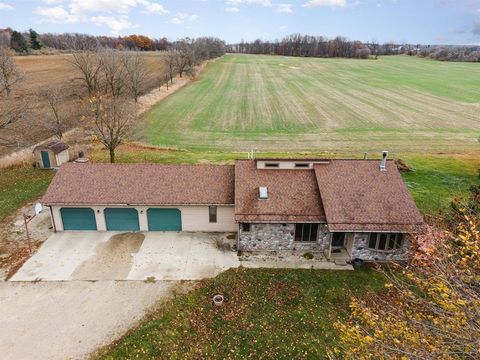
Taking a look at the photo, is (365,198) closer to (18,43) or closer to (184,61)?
(184,61)

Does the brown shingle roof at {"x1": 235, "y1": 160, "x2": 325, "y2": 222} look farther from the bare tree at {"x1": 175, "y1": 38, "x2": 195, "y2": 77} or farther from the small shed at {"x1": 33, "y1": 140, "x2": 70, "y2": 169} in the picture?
the bare tree at {"x1": 175, "y1": 38, "x2": 195, "y2": 77}

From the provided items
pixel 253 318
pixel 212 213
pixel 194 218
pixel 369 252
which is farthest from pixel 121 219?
pixel 369 252

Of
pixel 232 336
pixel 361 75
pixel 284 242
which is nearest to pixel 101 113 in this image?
pixel 284 242

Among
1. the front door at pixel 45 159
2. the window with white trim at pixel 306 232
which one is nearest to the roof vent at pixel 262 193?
the window with white trim at pixel 306 232

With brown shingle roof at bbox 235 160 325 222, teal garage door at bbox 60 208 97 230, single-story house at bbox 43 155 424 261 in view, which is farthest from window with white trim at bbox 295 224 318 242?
teal garage door at bbox 60 208 97 230

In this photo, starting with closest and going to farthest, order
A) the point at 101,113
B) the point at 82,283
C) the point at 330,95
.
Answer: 1. the point at 82,283
2. the point at 101,113
3. the point at 330,95

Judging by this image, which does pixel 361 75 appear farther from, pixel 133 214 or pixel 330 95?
pixel 133 214
